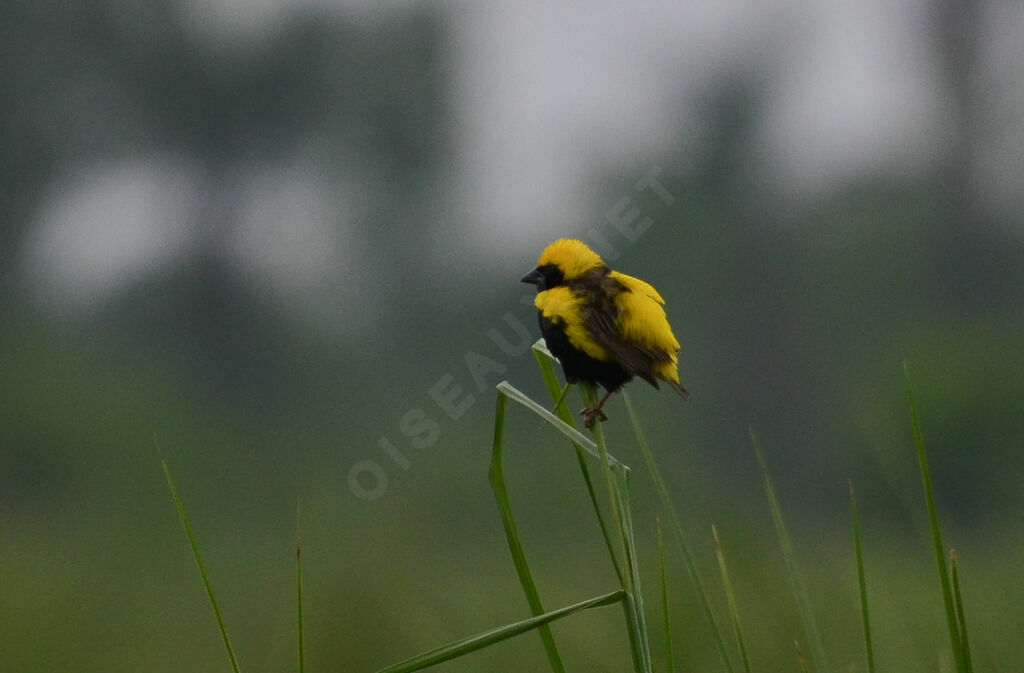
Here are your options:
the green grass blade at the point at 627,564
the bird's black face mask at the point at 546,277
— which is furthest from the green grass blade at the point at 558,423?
the bird's black face mask at the point at 546,277

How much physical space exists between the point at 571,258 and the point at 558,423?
2.78 feet

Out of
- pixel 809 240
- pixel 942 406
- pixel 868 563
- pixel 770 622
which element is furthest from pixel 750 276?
pixel 770 622

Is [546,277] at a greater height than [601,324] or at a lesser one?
greater

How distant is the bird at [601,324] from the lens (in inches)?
64.4

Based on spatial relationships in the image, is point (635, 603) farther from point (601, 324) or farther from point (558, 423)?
point (601, 324)

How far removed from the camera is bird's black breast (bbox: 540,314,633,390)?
1.60 meters

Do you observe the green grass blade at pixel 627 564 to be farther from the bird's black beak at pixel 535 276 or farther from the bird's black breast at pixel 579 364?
the bird's black beak at pixel 535 276

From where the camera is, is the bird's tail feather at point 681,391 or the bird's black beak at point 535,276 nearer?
the bird's tail feather at point 681,391

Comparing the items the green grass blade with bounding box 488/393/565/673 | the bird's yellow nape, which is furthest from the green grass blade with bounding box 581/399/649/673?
the bird's yellow nape

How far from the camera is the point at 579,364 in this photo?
1.61m

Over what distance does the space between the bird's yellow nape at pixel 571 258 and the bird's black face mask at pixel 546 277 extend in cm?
1

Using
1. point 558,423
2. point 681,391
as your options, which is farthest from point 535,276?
point 558,423

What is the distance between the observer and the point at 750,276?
7051 mm

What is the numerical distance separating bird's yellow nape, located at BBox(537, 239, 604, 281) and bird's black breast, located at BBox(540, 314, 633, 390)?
0.13 m
